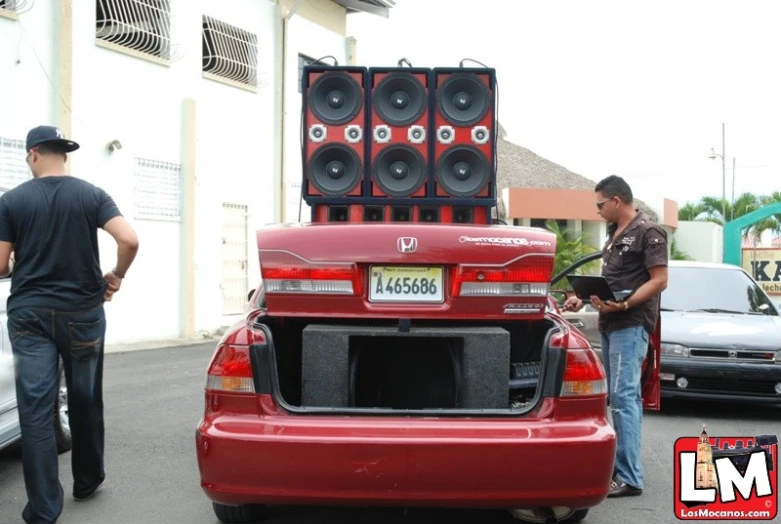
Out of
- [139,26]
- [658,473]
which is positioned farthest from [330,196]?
[139,26]

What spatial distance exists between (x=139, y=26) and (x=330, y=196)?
10322mm

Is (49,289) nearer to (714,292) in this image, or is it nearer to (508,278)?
(508,278)

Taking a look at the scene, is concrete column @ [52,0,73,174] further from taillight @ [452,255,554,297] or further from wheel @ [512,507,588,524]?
taillight @ [452,255,554,297]

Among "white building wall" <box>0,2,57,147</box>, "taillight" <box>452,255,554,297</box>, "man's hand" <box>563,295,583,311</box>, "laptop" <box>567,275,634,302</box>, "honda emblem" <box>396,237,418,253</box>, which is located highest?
"white building wall" <box>0,2,57,147</box>

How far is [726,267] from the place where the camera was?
10477 millimetres

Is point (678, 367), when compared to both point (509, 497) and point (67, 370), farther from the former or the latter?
point (67, 370)

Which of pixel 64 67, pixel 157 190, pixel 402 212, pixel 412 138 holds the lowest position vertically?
pixel 402 212

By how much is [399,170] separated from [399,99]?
56cm

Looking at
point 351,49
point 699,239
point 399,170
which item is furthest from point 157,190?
point 699,239

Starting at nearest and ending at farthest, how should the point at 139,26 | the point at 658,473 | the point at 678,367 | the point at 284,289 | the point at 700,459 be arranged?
the point at 284,289 → the point at 700,459 → the point at 658,473 → the point at 678,367 → the point at 139,26

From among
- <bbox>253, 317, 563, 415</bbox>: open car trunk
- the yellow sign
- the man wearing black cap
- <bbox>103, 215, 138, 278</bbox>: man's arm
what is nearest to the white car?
the man wearing black cap

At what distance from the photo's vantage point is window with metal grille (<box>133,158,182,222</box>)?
16.6 meters

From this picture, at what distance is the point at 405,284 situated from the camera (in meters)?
4.54

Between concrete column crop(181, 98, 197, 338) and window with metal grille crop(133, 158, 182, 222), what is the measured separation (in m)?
0.11
